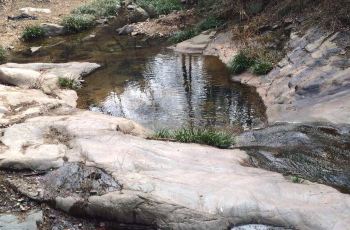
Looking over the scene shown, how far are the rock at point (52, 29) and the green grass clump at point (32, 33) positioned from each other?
206mm

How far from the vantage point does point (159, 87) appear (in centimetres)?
1238

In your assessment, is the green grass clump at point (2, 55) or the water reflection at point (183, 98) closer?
the water reflection at point (183, 98)

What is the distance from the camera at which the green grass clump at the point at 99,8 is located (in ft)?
73.8

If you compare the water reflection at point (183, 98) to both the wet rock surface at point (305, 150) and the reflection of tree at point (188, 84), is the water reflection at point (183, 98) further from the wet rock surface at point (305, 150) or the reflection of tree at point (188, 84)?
the wet rock surface at point (305, 150)

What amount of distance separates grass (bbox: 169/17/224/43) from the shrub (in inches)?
167

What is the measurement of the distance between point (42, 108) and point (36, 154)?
2809 mm

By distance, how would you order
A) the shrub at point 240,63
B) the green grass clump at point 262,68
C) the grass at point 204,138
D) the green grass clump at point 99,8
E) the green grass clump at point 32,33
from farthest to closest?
1. the green grass clump at point 99,8
2. the green grass clump at point 32,33
3. the shrub at point 240,63
4. the green grass clump at point 262,68
5. the grass at point 204,138

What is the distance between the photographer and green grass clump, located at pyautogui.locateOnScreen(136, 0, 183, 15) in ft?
71.5

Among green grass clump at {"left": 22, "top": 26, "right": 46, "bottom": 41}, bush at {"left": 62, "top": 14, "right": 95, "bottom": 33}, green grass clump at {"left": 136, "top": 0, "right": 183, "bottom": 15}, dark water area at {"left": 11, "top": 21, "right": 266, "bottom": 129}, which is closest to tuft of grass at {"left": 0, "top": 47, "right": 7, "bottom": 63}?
dark water area at {"left": 11, "top": 21, "right": 266, "bottom": 129}

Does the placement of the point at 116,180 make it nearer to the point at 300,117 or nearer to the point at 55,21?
the point at 300,117

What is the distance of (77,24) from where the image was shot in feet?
67.1

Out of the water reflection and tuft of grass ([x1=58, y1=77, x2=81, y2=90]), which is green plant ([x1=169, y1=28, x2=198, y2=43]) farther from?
tuft of grass ([x1=58, y1=77, x2=81, y2=90])

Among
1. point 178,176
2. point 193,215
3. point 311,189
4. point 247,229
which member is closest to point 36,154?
point 178,176

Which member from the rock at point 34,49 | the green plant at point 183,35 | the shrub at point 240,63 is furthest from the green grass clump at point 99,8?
the shrub at point 240,63
